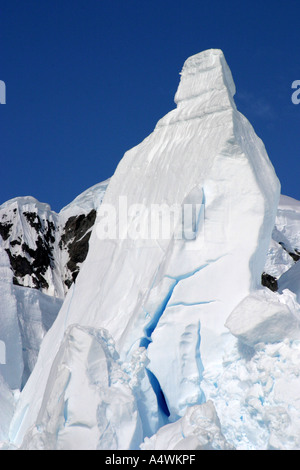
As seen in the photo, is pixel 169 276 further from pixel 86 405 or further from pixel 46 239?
pixel 46 239

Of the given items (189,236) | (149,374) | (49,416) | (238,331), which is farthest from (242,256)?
(49,416)

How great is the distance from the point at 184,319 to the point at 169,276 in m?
0.71

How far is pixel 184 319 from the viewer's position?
10.3 m

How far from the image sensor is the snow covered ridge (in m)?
8.66

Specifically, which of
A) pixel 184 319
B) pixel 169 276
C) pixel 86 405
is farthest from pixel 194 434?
pixel 169 276

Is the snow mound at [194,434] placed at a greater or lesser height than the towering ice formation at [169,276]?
lesser

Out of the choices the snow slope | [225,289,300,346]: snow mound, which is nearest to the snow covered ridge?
[225,289,300,346]: snow mound

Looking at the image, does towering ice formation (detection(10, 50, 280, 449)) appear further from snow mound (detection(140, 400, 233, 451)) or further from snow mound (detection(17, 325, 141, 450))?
snow mound (detection(140, 400, 233, 451))

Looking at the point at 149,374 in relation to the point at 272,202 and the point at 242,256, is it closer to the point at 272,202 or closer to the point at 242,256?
the point at 242,256

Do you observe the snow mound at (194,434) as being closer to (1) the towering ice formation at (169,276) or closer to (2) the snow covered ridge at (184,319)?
(2) the snow covered ridge at (184,319)

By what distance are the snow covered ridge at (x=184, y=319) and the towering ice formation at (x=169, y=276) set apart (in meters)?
0.02

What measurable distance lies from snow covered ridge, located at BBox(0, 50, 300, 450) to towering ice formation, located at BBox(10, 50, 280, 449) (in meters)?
0.02

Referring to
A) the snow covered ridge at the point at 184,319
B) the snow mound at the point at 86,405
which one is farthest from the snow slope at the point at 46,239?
the snow mound at the point at 86,405

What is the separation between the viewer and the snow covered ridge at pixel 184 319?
28.4ft
